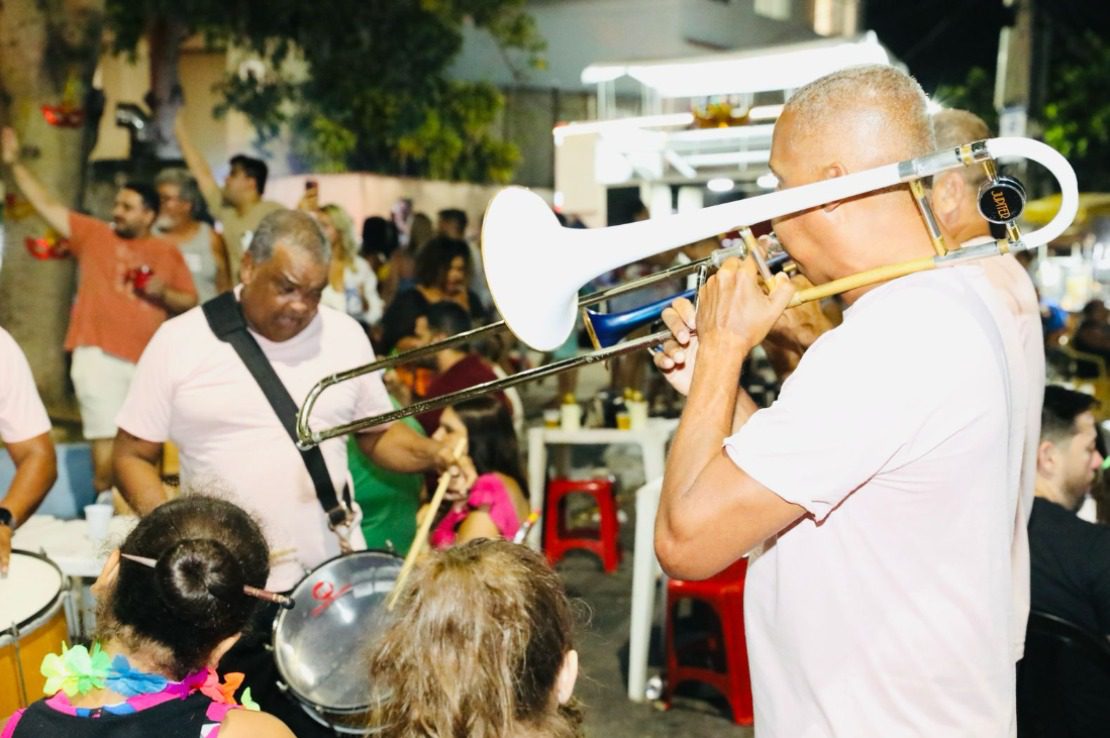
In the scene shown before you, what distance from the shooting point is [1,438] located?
324 cm

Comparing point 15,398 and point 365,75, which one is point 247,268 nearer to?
point 15,398

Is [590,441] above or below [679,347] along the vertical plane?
below

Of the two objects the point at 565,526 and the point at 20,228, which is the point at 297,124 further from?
the point at 565,526

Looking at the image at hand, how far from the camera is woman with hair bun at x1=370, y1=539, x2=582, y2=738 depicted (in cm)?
159

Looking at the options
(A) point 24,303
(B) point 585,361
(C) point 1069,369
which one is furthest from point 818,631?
(C) point 1069,369

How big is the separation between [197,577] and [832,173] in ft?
4.74

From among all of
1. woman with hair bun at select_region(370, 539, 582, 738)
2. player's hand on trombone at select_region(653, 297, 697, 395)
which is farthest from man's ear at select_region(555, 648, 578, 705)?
player's hand on trombone at select_region(653, 297, 697, 395)

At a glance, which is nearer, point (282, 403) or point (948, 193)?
point (948, 193)

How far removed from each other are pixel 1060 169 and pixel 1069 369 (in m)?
10.2

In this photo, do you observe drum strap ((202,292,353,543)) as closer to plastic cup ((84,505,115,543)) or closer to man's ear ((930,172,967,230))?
plastic cup ((84,505,115,543))

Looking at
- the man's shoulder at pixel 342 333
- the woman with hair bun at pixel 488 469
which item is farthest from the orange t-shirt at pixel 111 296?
the man's shoulder at pixel 342 333

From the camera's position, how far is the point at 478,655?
1594 mm

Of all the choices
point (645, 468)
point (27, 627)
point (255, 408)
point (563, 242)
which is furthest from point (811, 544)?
point (645, 468)

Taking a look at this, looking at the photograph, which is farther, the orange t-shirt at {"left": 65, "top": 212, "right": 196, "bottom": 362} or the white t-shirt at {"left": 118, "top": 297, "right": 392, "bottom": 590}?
the orange t-shirt at {"left": 65, "top": 212, "right": 196, "bottom": 362}
